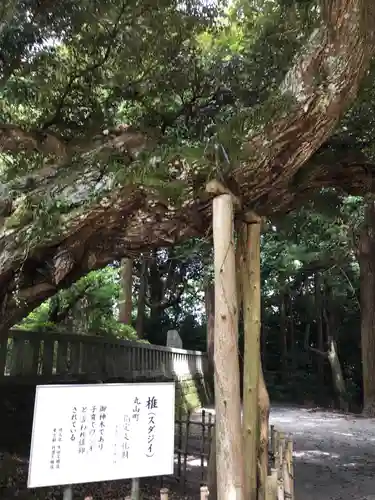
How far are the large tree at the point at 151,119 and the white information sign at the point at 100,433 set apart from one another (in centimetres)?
171

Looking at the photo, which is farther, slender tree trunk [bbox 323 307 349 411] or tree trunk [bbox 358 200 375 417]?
slender tree trunk [bbox 323 307 349 411]

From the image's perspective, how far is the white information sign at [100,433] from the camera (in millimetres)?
2959

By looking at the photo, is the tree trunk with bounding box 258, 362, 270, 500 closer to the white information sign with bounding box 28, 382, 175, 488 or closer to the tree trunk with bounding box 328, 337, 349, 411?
the white information sign with bounding box 28, 382, 175, 488

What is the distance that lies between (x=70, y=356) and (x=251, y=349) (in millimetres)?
3070

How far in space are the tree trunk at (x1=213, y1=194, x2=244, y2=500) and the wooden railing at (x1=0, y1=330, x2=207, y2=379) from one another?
276 cm

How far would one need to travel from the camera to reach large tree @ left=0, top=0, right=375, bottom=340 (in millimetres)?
4176

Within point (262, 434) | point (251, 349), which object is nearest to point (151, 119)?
point (251, 349)

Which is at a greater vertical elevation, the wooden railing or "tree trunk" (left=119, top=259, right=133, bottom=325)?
"tree trunk" (left=119, top=259, right=133, bottom=325)

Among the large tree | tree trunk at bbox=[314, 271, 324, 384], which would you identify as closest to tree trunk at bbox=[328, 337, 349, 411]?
tree trunk at bbox=[314, 271, 324, 384]

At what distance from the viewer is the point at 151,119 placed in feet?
21.3

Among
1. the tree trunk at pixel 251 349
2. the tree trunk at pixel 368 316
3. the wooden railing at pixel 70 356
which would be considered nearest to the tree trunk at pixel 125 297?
the wooden railing at pixel 70 356

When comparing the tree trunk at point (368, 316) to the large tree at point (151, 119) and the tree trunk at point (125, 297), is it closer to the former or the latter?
the tree trunk at point (125, 297)

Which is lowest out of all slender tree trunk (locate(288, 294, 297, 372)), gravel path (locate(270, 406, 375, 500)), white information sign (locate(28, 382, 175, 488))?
gravel path (locate(270, 406, 375, 500))

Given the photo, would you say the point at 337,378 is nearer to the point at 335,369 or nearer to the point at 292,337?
the point at 335,369
